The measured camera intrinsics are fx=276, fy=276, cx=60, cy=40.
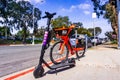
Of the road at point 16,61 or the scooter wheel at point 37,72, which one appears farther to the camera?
the road at point 16,61

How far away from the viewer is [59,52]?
32.8 ft

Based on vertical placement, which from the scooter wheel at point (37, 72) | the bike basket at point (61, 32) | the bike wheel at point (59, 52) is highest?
the bike basket at point (61, 32)

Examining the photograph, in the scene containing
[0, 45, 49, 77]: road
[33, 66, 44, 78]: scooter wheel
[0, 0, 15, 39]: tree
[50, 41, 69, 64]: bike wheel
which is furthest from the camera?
[0, 0, 15, 39]: tree

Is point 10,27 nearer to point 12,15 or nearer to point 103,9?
point 12,15

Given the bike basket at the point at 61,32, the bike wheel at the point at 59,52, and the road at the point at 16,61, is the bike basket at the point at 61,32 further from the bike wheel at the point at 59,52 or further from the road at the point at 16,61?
the road at the point at 16,61

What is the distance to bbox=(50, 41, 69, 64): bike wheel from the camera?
30.6 ft

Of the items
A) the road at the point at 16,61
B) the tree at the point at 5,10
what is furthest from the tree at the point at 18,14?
the road at the point at 16,61

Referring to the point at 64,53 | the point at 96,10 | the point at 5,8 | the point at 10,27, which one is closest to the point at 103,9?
the point at 96,10

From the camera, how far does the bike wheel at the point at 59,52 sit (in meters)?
9.32

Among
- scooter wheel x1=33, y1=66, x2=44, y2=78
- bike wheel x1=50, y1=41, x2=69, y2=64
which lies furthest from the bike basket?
scooter wheel x1=33, y1=66, x2=44, y2=78

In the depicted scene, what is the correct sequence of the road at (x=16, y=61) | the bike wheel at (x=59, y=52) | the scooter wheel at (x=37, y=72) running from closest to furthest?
1. the scooter wheel at (x=37, y=72)
2. the bike wheel at (x=59, y=52)
3. the road at (x=16, y=61)

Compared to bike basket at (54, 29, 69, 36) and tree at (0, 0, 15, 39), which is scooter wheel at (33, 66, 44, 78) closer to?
bike basket at (54, 29, 69, 36)

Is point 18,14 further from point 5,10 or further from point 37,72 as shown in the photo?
point 37,72

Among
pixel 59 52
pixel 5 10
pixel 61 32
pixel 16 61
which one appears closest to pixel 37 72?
pixel 59 52
